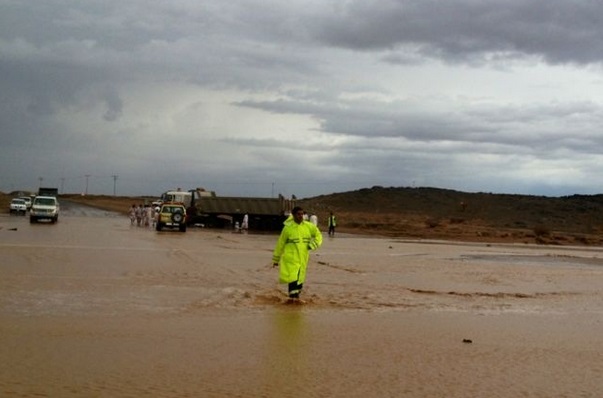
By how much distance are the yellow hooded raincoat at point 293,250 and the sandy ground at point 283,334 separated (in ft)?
1.87

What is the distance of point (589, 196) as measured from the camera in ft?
397

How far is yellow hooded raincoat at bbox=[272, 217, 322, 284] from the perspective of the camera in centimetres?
1410

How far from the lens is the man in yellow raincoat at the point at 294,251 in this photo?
46.3 ft

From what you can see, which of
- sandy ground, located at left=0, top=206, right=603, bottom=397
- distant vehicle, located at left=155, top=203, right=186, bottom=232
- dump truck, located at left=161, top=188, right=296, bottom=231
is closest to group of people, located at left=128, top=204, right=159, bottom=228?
dump truck, located at left=161, top=188, right=296, bottom=231

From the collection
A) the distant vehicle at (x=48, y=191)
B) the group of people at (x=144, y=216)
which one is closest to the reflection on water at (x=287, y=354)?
the group of people at (x=144, y=216)

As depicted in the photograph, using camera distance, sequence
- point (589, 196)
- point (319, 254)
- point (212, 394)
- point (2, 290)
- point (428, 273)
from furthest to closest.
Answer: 1. point (589, 196)
2. point (319, 254)
3. point (428, 273)
4. point (2, 290)
5. point (212, 394)

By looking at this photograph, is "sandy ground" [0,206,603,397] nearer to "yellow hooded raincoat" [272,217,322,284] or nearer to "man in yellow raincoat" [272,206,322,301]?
"man in yellow raincoat" [272,206,322,301]

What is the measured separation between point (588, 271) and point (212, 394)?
846 inches

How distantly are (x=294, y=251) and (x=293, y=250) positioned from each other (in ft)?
0.08

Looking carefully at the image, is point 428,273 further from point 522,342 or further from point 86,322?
point 86,322

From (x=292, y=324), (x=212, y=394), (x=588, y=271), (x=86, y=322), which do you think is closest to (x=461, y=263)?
(x=588, y=271)

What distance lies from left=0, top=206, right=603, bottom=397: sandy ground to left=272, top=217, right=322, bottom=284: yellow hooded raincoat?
569 mm

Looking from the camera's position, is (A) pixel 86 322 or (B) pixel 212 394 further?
(A) pixel 86 322

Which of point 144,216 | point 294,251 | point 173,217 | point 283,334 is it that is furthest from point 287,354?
point 144,216
